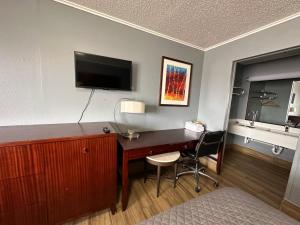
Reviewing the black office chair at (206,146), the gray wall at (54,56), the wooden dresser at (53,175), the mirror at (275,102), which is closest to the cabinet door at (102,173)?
the wooden dresser at (53,175)

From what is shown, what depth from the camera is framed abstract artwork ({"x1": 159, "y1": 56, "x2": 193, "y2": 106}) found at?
2.37 metres

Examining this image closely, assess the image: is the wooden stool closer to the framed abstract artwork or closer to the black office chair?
the black office chair

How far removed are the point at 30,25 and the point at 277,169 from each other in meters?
4.76

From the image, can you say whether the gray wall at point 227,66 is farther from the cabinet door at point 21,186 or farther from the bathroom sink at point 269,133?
the cabinet door at point 21,186

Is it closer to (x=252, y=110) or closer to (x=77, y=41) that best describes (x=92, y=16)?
(x=77, y=41)

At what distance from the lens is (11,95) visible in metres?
1.47

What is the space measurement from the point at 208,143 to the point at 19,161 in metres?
2.20

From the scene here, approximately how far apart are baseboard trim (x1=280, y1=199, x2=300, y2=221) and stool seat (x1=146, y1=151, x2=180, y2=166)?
1459 mm

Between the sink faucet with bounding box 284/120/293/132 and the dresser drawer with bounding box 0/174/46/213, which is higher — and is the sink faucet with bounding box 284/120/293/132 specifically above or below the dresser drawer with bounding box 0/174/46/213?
above

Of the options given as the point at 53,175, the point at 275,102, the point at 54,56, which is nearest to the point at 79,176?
the point at 53,175

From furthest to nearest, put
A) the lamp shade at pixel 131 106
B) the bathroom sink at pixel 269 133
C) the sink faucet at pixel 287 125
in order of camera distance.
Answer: the sink faucet at pixel 287 125 < the bathroom sink at pixel 269 133 < the lamp shade at pixel 131 106

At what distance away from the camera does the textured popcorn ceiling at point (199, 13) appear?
1451 mm

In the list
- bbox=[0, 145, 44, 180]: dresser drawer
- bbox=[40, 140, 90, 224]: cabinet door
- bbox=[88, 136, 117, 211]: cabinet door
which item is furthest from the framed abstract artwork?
bbox=[0, 145, 44, 180]: dresser drawer

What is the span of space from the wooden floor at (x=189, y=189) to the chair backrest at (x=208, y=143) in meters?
0.58
